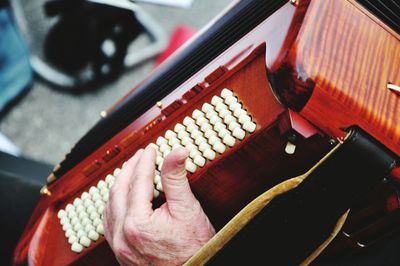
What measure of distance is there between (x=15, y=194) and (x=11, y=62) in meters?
1.02

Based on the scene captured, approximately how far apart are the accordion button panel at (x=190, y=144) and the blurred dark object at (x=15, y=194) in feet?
1.08

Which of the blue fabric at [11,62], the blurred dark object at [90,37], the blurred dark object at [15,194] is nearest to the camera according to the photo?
the blurred dark object at [15,194]

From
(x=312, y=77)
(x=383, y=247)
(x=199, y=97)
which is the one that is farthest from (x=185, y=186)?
(x=383, y=247)

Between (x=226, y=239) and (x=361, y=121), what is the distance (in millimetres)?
323

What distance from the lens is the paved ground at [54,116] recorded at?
84.6 inches

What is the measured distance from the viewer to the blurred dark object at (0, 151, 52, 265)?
1311 mm

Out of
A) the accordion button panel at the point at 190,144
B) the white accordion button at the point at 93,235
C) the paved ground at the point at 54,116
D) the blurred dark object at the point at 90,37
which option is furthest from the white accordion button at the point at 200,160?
the blurred dark object at the point at 90,37

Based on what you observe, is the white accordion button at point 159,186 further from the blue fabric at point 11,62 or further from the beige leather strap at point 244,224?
the blue fabric at point 11,62

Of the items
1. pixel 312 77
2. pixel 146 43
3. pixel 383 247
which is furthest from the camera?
pixel 146 43

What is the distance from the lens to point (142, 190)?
0.89 m

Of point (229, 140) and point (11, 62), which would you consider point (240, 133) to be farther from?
point (11, 62)

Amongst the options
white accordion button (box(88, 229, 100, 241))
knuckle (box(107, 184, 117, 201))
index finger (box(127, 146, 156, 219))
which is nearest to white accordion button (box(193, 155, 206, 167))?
index finger (box(127, 146, 156, 219))

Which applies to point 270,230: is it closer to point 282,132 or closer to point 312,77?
point 282,132

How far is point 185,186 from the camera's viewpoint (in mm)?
848
